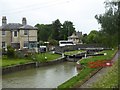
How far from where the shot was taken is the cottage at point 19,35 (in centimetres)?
7244

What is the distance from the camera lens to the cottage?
72.4m

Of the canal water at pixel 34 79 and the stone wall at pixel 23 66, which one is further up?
the stone wall at pixel 23 66

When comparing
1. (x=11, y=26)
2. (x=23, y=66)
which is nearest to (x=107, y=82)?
(x=23, y=66)

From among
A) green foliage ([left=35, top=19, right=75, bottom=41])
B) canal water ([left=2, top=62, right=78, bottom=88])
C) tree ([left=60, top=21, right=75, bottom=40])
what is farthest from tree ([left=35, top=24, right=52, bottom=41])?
canal water ([left=2, top=62, right=78, bottom=88])

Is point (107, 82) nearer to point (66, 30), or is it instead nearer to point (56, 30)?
point (56, 30)

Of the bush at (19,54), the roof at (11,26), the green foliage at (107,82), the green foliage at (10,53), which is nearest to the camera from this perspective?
the green foliage at (107,82)

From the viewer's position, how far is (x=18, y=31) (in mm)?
73188

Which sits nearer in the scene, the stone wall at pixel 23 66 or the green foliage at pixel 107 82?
the green foliage at pixel 107 82

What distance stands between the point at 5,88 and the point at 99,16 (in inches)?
1309

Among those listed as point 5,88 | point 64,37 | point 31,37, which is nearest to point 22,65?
point 5,88

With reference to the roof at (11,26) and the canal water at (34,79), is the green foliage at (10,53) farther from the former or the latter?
the roof at (11,26)

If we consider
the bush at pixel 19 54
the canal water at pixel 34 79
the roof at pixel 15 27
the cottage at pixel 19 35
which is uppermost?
the roof at pixel 15 27

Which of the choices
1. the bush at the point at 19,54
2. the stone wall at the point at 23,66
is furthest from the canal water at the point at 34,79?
the bush at the point at 19,54

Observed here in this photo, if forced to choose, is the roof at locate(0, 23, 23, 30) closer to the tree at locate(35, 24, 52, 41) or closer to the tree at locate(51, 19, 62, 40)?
the tree at locate(51, 19, 62, 40)
